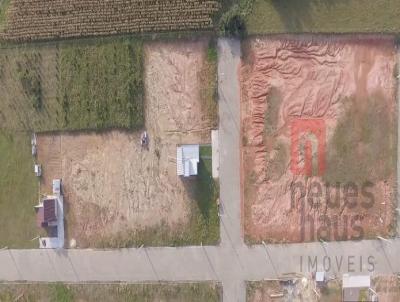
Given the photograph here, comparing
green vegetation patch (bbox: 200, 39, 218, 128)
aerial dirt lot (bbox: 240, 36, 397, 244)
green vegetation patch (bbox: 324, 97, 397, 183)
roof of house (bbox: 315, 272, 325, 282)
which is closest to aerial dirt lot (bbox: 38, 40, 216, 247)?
green vegetation patch (bbox: 200, 39, 218, 128)

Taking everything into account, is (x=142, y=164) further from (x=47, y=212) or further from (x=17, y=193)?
(x=17, y=193)

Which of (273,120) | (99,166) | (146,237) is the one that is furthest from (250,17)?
(146,237)

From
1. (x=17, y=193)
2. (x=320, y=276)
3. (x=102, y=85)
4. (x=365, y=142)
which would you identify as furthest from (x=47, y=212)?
(x=365, y=142)

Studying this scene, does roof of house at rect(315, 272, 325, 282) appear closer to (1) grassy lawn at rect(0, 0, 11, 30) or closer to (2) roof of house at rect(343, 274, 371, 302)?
(2) roof of house at rect(343, 274, 371, 302)

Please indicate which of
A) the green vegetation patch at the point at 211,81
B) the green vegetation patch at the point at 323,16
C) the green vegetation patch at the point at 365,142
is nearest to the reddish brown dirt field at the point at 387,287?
the green vegetation patch at the point at 365,142

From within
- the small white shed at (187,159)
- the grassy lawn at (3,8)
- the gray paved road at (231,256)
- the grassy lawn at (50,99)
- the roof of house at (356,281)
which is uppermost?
the grassy lawn at (3,8)

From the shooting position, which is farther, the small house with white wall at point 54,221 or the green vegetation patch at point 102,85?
the small house with white wall at point 54,221

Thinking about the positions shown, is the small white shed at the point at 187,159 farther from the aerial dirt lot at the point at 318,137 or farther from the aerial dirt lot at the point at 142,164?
the aerial dirt lot at the point at 318,137
